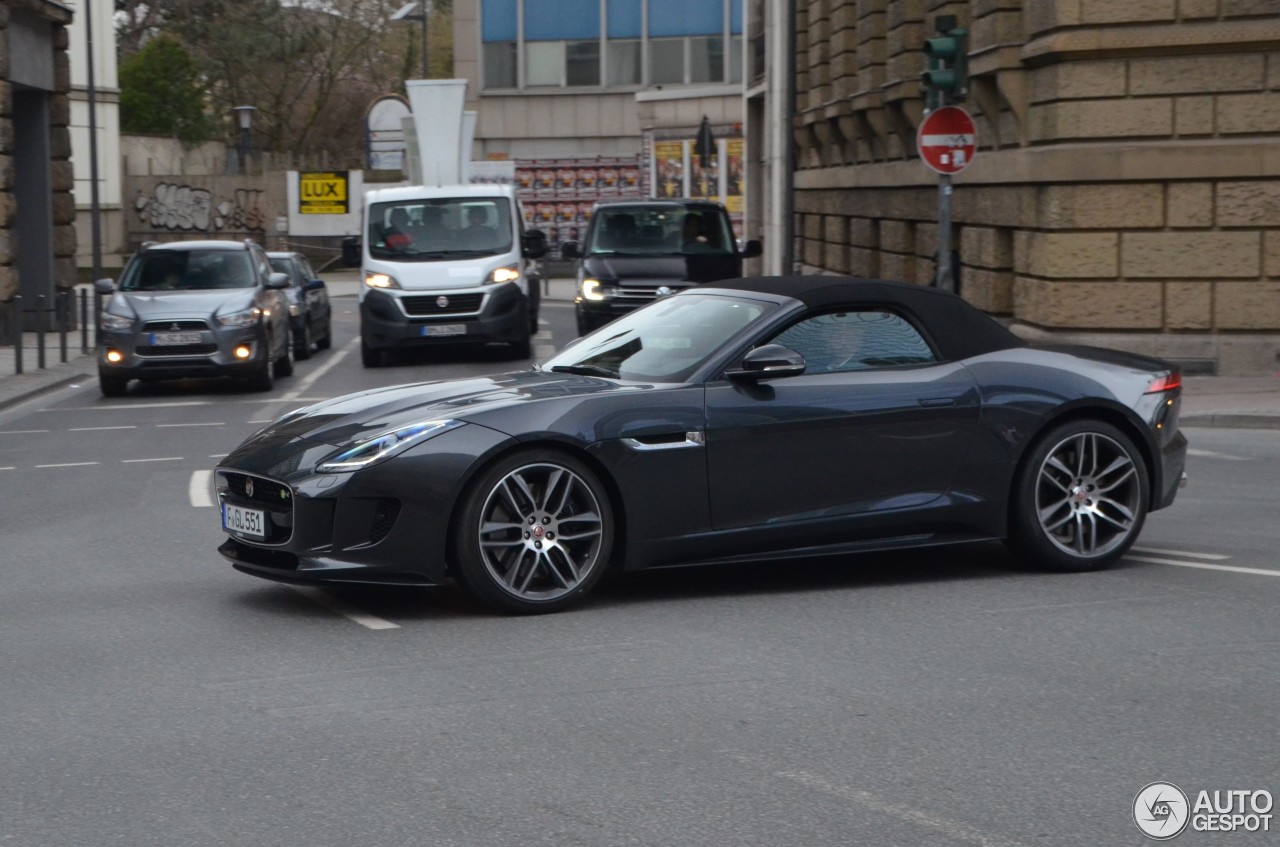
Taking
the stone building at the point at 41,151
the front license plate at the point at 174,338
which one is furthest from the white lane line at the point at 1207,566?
the stone building at the point at 41,151

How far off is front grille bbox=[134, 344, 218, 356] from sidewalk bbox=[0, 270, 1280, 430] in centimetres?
149

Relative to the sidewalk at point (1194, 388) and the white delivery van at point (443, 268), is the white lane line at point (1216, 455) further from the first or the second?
the white delivery van at point (443, 268)

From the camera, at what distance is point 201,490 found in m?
12.0

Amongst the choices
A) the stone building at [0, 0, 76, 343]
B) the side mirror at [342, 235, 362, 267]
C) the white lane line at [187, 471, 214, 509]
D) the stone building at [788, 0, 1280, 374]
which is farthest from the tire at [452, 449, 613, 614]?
the stone building at [0, 0, 76, 343]

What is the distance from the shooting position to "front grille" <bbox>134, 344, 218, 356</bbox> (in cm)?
1947

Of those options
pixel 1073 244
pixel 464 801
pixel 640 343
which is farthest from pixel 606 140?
pixel 464 801

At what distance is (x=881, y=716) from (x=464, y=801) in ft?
4.95

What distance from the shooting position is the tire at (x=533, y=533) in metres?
7.23

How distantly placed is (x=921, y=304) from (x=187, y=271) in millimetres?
13925

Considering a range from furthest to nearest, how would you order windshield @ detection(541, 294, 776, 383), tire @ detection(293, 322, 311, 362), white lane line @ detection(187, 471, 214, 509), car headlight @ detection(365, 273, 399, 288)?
1. tire @ detection(293, 322, 311, 362)
2. car headlight @ detection(365, 273, 399, 288)
3. white lane line @ detection(187, 471, 214, 509)
4. windshield @ detection(541, 294, 776, 383)

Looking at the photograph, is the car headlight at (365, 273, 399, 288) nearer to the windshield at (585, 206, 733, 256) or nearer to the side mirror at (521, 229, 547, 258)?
the side mirror at (521, 229, 547, 258)

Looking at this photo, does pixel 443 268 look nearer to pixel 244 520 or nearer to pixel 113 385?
pixel 113 385

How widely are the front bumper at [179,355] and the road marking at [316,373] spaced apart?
0.64 m

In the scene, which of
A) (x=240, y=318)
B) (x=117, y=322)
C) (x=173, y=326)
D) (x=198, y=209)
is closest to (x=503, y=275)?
(x=240, y=318)
